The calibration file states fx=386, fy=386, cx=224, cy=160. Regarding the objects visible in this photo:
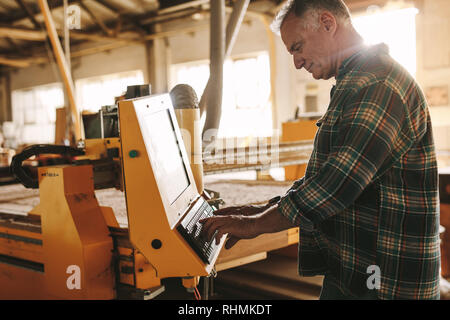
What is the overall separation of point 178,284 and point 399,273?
114 centimetres

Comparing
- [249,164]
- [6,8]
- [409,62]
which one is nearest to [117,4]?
[6,8]

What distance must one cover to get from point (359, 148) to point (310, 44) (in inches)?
12.9

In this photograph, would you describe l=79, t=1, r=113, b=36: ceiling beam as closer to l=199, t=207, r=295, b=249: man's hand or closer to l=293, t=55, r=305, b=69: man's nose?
l=293, t=55, r=305, b=69: man's nose

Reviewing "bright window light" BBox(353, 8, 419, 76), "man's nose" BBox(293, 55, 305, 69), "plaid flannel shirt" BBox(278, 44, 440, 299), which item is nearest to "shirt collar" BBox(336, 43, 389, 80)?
"plaid flannel shirt" BBox(278, 44, 440, 299)

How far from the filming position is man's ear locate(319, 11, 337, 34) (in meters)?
0.94

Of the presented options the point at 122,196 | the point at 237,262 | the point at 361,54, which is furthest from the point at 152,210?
the point at 122,196

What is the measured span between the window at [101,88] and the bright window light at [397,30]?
5.78 m

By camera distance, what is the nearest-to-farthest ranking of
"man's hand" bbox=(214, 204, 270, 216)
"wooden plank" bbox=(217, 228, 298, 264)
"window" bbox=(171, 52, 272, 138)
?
"man's hand" bbox=(214, 204, 270, 216), "wooden plank" bbox=(217, 228, 298, 264), "window" bbox=(171, 52, 272, 138)

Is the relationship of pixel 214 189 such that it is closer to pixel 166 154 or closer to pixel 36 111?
pixel 166 154

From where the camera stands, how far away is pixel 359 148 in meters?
0.80

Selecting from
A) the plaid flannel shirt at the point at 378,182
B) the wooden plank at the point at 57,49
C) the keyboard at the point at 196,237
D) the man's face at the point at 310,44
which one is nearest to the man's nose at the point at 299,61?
the man's face at the point at 310,44

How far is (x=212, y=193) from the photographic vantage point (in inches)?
62.6

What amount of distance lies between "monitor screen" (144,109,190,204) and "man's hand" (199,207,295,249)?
13 centimetres
